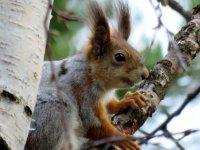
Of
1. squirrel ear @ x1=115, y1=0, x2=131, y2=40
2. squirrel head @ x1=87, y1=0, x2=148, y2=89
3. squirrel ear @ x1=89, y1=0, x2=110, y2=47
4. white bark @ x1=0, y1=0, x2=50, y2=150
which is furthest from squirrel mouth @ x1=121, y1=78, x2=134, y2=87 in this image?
white bark @ x1=0, y1=0, x2=50, y2=150

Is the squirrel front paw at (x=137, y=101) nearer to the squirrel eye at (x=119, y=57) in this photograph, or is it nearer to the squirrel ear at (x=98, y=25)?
the squirrel eye at (x=119, y=57)

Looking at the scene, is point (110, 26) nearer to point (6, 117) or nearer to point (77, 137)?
point (77, 137)

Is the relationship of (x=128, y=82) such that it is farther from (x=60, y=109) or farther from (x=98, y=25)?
(x=60, y=109)

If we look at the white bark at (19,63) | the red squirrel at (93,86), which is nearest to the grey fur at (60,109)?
the red squirrel at (93,86)

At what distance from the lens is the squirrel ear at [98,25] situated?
8.47 feet

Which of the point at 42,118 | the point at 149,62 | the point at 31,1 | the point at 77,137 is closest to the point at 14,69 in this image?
the point at 31,1

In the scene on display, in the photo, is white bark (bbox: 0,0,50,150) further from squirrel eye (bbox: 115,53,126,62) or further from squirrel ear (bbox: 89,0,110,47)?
squirrel eye (bbox: 115,53,126,62)

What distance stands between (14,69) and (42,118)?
0.91 meters

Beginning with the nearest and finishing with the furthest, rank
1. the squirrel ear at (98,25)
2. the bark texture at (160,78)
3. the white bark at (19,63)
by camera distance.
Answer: the white bark at (19,63) < the bark texture at (160,78) < the squirrel ear at (98,25)

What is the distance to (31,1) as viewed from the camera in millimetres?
1722

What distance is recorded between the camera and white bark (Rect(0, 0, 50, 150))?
139 centimetres

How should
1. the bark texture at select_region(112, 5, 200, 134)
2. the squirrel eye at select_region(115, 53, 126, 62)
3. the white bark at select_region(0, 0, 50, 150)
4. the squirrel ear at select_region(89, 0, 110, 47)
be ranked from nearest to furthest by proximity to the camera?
the white bark at select_region(0, 0, 50, 150)
the bark texture at select_region(112, 5, 200, 134)
the squirrel ear at select_region(89, 0, 110, 47)
the squirrel eye at select_region(115, 53, 126, 62)

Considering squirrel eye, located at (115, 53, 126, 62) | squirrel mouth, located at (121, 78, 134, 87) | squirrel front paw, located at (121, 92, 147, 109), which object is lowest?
squirrel mouth, located at (121, 78, 134, 87)

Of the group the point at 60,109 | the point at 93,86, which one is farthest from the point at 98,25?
the point at 60,109
